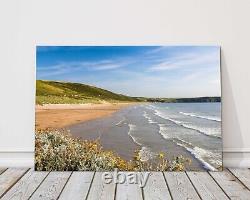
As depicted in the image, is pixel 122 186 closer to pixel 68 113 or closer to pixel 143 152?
pixel 143 152

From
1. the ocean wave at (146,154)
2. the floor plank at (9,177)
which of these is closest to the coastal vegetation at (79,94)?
the ocean wave at (146,154)

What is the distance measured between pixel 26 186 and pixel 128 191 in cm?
69

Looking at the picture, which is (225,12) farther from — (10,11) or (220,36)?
(10,11)

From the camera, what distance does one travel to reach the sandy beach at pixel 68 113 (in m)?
3.42

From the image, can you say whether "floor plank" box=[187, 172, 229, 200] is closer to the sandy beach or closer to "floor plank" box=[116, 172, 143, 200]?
"floor plank" box=[116, 172, 143, 200]

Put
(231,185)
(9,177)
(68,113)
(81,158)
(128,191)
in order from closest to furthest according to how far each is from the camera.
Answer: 1. (128,191)
2. (231,185)
3. (9,177)
4. (81,158)
5. (68,113)

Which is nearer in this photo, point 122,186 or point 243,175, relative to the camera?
point 122,186

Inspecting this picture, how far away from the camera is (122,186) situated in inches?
113

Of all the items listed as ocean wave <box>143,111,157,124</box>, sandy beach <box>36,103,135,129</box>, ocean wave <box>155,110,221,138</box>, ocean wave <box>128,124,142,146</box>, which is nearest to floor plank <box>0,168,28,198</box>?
sandy beach <box>36,103,135,129</box>

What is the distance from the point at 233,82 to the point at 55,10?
5.01 feet

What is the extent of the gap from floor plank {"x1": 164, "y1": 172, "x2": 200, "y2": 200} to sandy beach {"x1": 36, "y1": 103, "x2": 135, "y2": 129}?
2.24ft

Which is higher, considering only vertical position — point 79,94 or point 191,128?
point 79,94

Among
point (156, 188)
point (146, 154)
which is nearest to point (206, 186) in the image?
point (156, 188)

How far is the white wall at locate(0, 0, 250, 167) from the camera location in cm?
339
